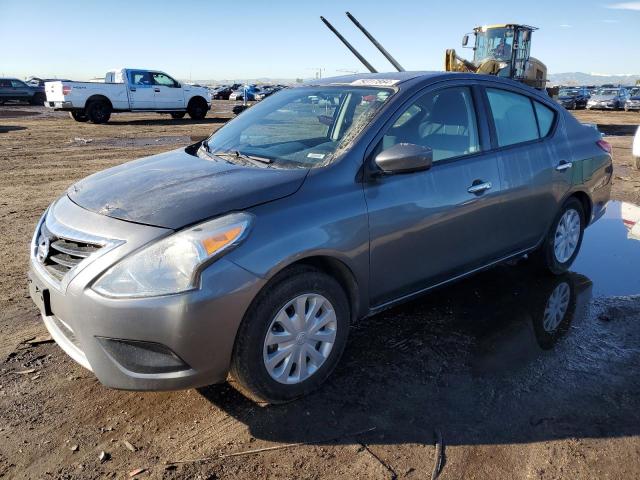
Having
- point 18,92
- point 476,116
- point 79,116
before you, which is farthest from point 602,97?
point 476,116

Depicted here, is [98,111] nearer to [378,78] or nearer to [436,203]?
[378,78]

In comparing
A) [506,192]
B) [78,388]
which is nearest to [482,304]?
[506,192]

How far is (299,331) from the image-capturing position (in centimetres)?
290

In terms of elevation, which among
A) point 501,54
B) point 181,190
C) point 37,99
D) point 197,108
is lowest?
point 181,190

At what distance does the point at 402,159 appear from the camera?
3123 millimetres

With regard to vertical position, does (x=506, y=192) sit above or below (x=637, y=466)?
above

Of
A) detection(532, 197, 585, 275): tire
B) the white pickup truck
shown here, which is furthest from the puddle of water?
the white pickup truck

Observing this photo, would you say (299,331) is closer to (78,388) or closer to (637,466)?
(78,388)

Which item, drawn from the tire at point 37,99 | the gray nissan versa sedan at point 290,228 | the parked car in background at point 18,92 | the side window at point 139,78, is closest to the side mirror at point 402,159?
the gray nissan versa sedan at point 290,228

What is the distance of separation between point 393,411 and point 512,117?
2.54m

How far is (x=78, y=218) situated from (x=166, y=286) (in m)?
0.76

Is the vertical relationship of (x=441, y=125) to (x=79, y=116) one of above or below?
above

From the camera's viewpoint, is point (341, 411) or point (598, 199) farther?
point (598, 199)

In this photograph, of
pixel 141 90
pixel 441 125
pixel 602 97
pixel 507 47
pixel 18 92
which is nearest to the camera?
pixel 441 125
